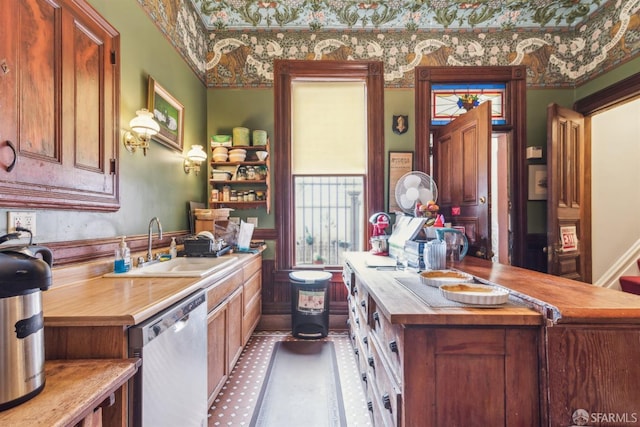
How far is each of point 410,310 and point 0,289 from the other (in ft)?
3.80

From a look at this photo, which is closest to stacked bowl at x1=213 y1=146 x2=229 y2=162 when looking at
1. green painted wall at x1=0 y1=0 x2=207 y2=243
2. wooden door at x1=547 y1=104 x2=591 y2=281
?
green painted wall at x1=0 y1=0 x2=207 y2=243

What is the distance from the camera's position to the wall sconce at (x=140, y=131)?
2.00 meters

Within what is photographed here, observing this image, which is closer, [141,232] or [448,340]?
[448,340]

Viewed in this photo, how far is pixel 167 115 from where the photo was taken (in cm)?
256

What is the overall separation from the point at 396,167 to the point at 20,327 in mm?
3240

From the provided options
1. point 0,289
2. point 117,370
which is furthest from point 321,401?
point 0,289

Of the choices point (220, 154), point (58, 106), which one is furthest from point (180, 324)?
point (220, 154)

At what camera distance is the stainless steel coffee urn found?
713 mm

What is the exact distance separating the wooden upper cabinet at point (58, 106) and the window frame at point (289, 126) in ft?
5.79

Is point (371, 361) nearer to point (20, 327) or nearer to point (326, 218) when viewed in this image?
point (20, 327)

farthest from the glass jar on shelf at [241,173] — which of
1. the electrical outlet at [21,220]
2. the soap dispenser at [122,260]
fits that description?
the electrical outlet at [21,220]

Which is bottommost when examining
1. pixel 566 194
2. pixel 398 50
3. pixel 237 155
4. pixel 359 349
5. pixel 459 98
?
pixel 359 349

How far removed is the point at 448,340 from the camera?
109 cm

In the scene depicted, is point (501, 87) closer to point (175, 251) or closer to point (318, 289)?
point (318, 289)
